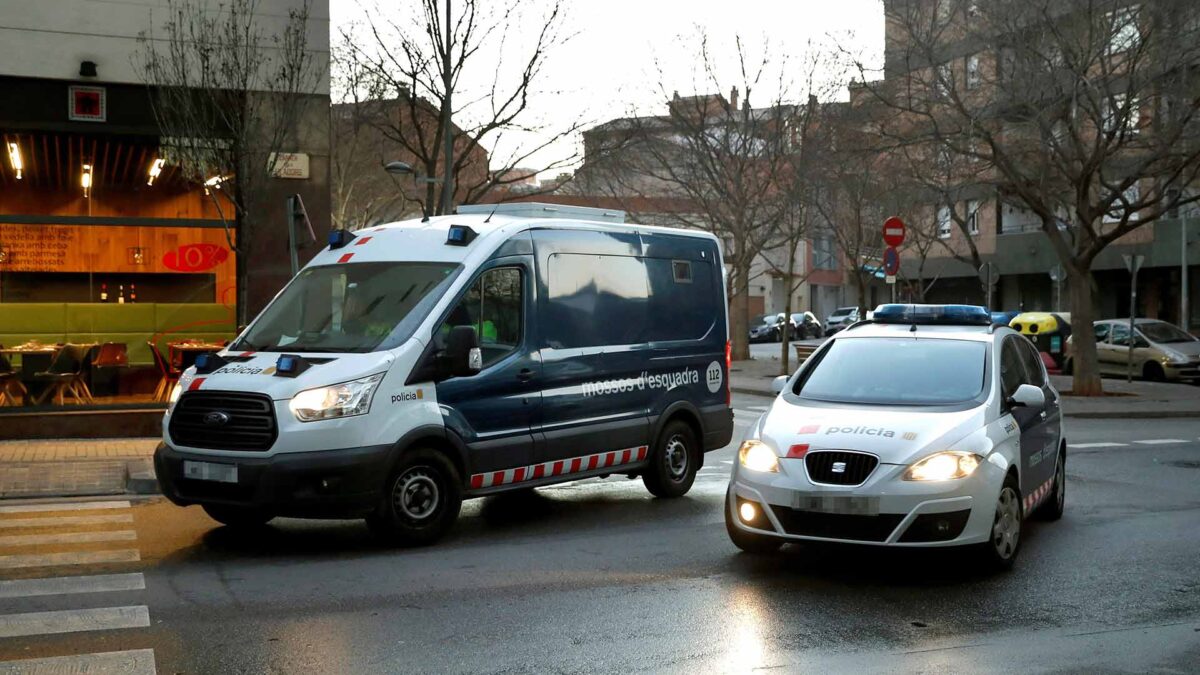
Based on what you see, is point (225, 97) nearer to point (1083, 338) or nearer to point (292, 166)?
point (292, 166)

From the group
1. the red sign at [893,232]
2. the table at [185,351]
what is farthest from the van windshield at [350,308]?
the red sign at [893,232]

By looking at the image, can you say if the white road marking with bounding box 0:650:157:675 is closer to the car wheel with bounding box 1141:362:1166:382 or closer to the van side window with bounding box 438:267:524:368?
the van side window with bounding box 438:267:524:368

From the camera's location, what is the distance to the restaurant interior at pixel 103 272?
16391mm

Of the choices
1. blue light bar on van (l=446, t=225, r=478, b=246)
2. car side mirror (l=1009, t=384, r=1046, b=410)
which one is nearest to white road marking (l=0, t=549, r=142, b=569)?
blue light bar on van (l=446, t=225, r=478, b=246)

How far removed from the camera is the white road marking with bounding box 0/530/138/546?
934 centimetres

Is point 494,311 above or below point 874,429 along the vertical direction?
above

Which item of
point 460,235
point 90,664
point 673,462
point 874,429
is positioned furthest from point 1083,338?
point 90,664

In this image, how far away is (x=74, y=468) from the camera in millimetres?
12961

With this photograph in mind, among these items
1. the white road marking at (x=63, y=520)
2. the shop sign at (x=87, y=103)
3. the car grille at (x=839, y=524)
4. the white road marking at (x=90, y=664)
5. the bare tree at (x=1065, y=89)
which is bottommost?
the white road marking at (x=63, y=520)

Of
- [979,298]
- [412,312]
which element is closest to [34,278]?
[412,312]

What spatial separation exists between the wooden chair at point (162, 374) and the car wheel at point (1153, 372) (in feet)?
76.3

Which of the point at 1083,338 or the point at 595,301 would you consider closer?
the point at 595,301

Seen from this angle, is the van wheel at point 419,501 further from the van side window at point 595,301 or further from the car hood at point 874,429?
the car hood at point 874,429

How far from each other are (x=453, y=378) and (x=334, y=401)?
3.37ft
